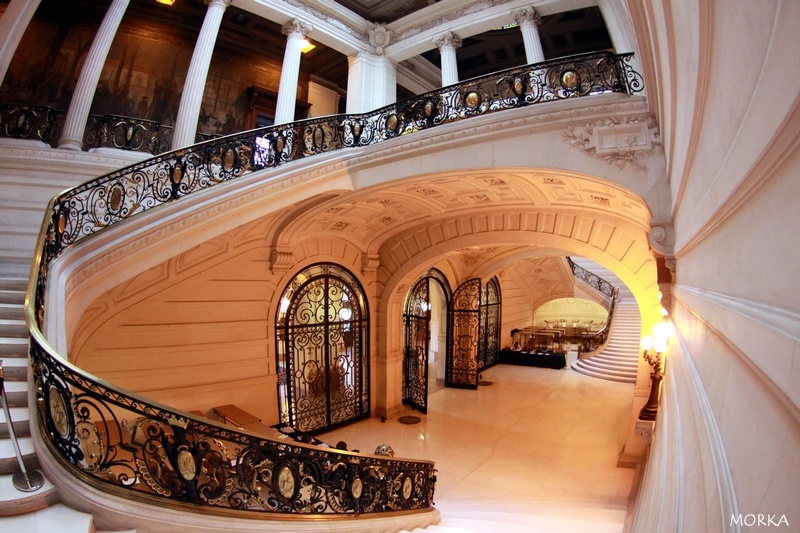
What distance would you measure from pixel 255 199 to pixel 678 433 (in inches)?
216

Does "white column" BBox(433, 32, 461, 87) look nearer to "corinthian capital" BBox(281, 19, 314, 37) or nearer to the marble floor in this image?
"corinthian capital" BBox(281, 19, 314, 37)

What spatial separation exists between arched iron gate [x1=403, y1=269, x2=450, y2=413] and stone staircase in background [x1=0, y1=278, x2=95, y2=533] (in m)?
8.26

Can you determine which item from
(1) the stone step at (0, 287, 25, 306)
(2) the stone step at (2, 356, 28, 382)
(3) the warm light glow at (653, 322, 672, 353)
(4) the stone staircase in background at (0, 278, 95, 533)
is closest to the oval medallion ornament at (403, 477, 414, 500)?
(4) the stone staircase in background at (0, 278, 95, 533)

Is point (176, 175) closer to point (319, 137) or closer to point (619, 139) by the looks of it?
point (319, 137)

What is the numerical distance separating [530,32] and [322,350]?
8.75 meters

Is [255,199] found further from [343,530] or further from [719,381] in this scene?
→ [719,381]

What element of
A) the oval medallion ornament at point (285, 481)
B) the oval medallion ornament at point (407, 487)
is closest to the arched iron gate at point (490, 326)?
the oval medallion ornament at point (407, 487)

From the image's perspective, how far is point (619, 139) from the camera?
476 cm

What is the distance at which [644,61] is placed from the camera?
12.4ft

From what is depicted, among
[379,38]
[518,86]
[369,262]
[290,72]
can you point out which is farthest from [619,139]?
[379,38]

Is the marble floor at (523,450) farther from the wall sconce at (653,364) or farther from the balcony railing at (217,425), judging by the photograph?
the balcony railing at (217,425)

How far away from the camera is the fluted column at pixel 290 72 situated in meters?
9.64

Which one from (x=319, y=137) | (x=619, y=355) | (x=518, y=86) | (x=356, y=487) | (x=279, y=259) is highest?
(x=518, y=86)

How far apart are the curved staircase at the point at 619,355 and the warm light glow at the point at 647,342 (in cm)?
717
